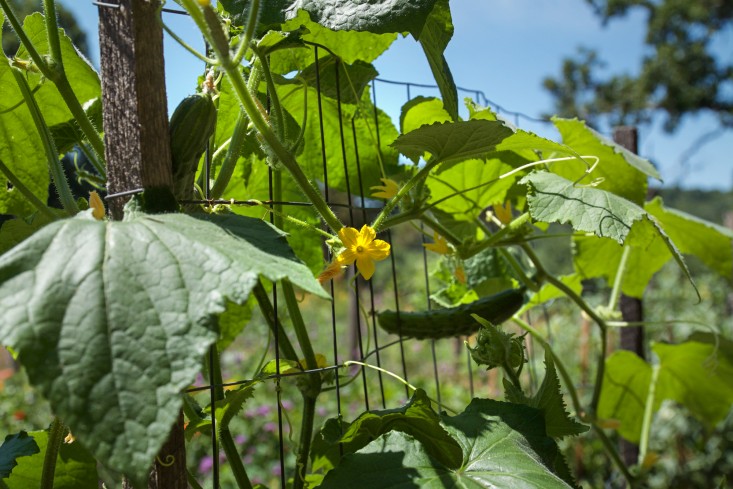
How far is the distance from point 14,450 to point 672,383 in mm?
1563

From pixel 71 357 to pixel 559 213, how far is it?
0.64 meters

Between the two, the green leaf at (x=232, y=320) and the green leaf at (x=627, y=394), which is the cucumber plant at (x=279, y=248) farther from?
the green leaf at (x=627, y=394)

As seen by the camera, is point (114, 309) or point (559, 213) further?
point (559, 213)

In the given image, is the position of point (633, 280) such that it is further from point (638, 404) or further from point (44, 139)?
point (44, 139)

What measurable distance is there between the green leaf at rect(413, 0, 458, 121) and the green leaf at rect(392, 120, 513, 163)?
1.1 inches

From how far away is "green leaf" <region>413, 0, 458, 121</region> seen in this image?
2.74 feet

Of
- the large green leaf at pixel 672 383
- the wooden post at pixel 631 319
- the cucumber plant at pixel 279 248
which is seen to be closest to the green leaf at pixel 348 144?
the cucumber plant at pixel 279 248

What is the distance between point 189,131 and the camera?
723 millimetres

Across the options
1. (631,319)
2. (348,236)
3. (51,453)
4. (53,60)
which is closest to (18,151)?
(53,60)

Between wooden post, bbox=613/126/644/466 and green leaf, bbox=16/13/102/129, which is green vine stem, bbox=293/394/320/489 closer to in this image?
green leaf, bbox=16/13/102/129

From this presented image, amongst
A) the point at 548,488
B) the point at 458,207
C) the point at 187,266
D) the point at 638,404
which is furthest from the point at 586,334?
the point at 187,266

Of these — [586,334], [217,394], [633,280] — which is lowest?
[586,334]

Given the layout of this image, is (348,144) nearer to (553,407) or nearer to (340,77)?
(340,77)

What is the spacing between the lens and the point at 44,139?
80 centimetres
